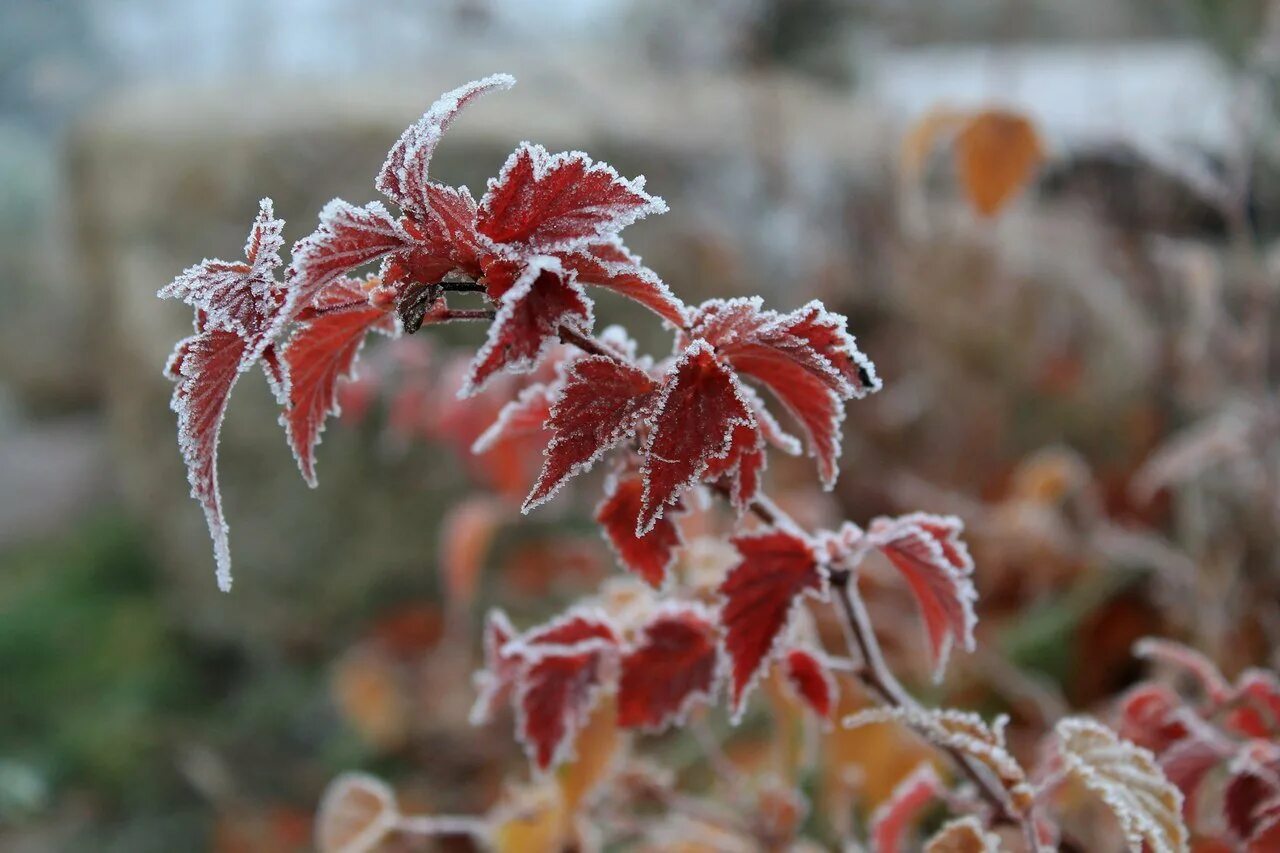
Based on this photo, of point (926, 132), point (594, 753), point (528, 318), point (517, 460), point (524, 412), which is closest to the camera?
point (528, 318)

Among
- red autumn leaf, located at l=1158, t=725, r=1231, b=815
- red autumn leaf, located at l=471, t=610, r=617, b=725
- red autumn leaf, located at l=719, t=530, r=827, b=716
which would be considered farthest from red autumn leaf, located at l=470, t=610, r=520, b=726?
red autumn leaf, located at l=1158, t=725, r=1231, b=815

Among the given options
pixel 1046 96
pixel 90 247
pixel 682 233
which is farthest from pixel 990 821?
pixel 1046 96

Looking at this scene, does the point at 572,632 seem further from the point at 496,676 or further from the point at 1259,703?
the point at 1259,703

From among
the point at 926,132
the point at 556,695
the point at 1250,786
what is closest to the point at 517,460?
the point at 926,132

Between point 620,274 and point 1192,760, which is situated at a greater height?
point 620,274

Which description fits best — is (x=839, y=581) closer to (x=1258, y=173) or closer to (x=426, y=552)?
(x=426, y=552)

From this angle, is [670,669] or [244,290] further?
[670,669]
